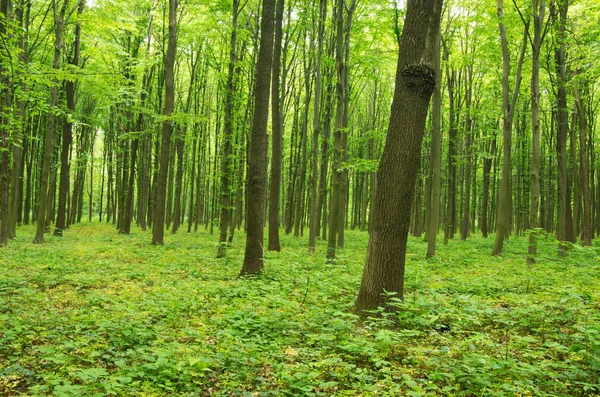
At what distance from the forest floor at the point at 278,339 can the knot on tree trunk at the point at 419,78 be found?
3020 mm

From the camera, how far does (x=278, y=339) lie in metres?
4.71

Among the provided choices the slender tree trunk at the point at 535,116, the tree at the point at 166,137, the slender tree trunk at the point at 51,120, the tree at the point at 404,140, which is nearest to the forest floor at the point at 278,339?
the tree at the point at 404,140

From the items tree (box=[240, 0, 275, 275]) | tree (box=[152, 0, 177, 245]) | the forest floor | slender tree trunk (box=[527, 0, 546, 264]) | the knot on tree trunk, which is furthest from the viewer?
tree (box=[152, 0, 177, 245])

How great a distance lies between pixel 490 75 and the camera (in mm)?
22328

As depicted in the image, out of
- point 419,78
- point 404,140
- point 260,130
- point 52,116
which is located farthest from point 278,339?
point 52,116

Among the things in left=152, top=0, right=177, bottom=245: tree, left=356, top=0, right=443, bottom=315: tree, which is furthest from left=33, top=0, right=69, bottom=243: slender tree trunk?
left=356, top=0, right=443, bottom=315: tree

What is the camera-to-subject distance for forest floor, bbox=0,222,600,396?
3490 millimetres

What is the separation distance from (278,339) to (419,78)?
4.05 m

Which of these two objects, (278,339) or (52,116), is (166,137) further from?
(278,339)

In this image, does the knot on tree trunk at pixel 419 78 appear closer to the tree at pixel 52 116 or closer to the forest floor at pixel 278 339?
the forest floor at pixel 278 339

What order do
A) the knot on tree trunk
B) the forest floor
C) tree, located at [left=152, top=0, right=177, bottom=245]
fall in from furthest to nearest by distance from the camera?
tree, located at [left=152, top=0, right=177, bottom=245] → the knot on tree trunk → the forest floor

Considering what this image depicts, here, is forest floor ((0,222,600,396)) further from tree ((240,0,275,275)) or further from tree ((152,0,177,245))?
tree ((152,0,177,245))

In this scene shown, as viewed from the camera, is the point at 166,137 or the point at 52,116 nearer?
the point at 52,116

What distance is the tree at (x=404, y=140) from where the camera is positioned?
16.7ft
